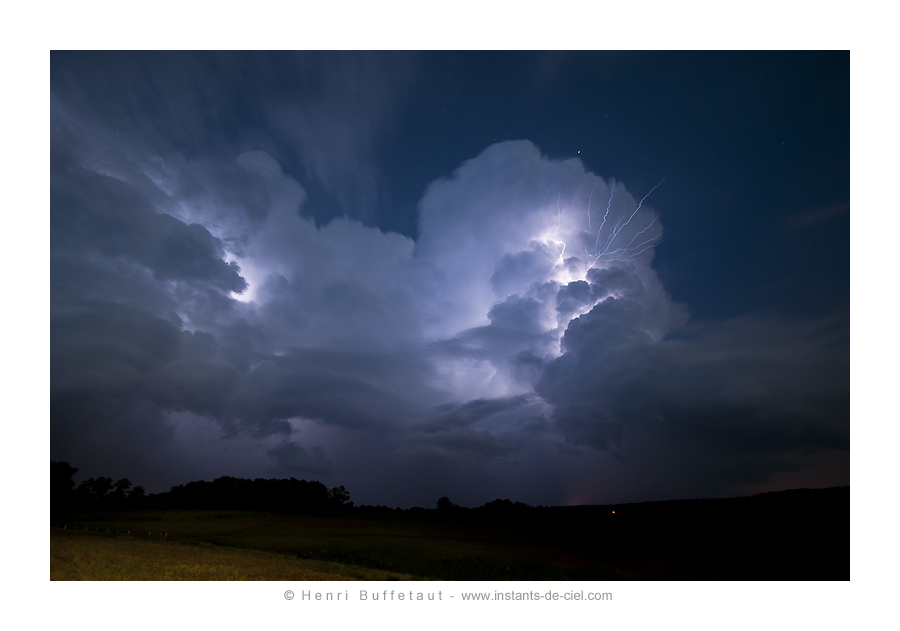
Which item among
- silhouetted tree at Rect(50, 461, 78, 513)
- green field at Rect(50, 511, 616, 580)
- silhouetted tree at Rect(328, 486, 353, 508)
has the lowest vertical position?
silhouetted tree at Rect(328, 486, 353, 508)

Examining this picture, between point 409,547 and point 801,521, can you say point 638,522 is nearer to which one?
point 801,521

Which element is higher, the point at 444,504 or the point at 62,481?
the point at 62,481

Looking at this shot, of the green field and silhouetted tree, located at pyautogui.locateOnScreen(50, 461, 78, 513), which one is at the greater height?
the green field

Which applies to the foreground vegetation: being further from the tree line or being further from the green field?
the tree line

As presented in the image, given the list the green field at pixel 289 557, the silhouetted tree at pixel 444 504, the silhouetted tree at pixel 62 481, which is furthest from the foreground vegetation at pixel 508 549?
the silhouetted tree at pixel 444 504

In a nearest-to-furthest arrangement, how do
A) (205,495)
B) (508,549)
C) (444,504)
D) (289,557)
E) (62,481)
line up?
(289,557), (508,549), (62,481), (205,495), (444,504)

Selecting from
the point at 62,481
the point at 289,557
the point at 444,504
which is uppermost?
the point at 289,557

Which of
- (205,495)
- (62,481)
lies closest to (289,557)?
(62,481)

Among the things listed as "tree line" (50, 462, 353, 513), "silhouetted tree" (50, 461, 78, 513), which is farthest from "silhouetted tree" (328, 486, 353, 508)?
"silhouetted tree" (50, 461, 78, 513)

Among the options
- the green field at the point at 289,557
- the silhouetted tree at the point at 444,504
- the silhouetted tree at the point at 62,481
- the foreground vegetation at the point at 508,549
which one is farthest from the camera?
the silhouetted tree at the point at 444,504

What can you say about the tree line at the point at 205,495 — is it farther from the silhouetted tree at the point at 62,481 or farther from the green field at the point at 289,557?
the green field at the point at 289,557

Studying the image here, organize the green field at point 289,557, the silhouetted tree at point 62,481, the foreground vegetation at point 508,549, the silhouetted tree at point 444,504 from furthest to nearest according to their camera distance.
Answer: the silhouetted tree at point 444,504, the silhouetted tree at point 62,481, the foreground vegetation at point 508,549, the green field at point 289,557

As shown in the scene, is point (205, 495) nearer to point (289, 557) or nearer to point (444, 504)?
point (444, 504)
